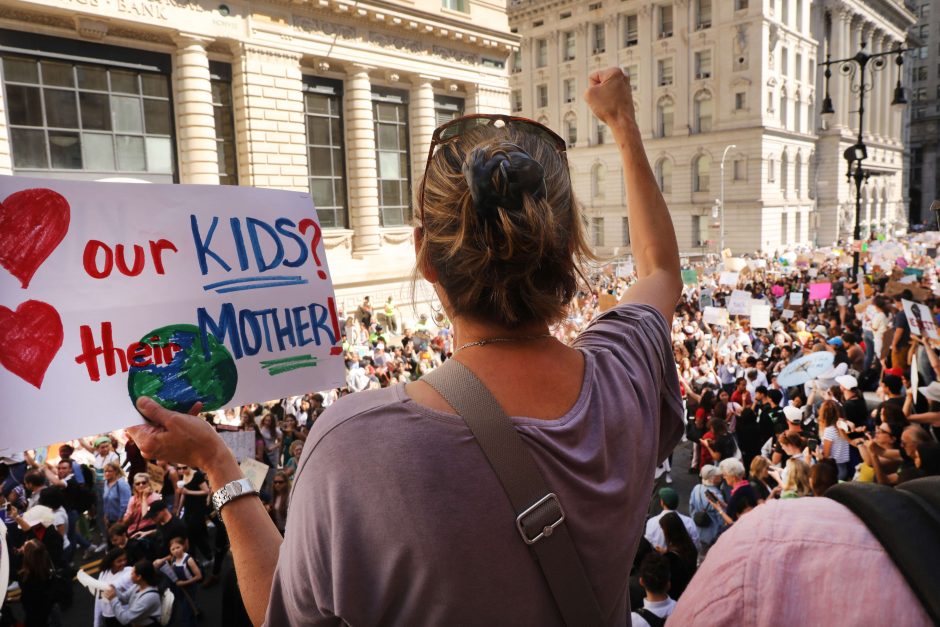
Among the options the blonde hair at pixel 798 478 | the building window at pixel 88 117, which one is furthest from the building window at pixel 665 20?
the blonde hair at pixel 798 478

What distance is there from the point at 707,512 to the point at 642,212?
19.7 feet

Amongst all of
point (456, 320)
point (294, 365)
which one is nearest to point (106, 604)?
point (294, 365)

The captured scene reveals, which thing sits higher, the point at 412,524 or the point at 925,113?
the point at 925,113

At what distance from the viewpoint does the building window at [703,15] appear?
51.7m

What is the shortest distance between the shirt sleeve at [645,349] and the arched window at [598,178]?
57361 mm

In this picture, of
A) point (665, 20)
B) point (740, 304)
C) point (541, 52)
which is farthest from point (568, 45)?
point (740, 304)

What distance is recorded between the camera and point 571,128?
59.0 metres

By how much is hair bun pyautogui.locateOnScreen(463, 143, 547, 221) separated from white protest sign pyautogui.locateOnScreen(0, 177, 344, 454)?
54.8 inches

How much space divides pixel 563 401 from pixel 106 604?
6.67 meters

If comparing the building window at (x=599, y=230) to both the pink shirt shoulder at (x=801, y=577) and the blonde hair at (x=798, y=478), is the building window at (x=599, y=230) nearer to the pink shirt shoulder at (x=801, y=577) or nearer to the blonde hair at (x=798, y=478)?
the blonde hair at (x=798, y=478)

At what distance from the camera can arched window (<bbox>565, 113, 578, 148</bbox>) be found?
5809 centimetres

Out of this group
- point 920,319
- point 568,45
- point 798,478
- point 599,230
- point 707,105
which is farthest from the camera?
point 599,230

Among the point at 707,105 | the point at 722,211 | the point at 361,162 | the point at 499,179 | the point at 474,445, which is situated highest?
the point at 707,105

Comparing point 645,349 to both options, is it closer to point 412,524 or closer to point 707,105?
point 412,524
